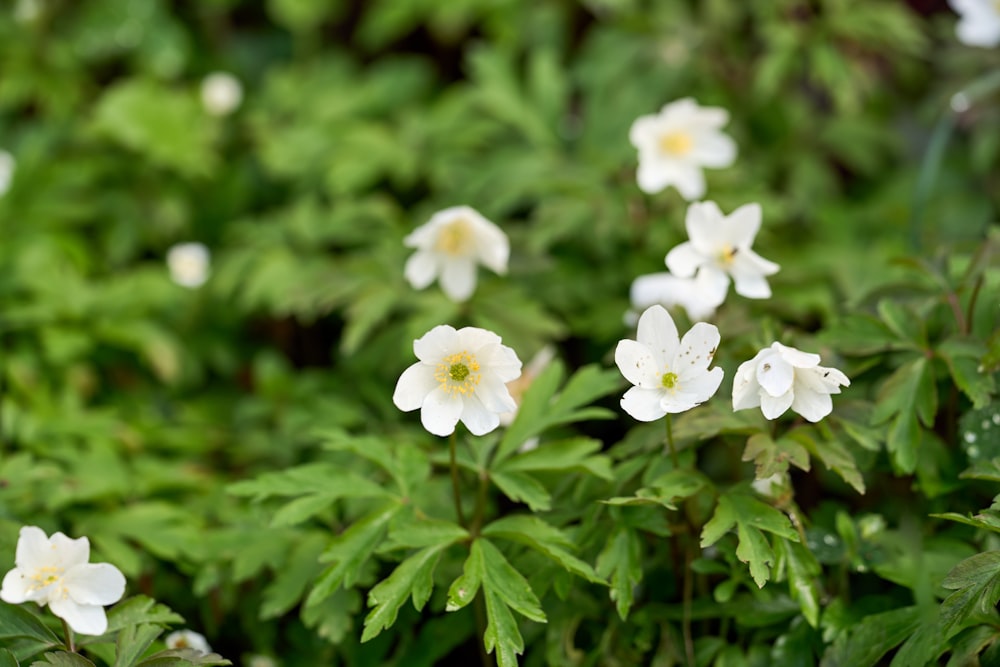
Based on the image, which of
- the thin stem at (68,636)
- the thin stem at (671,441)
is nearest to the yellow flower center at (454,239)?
the thin stem at (671,441)

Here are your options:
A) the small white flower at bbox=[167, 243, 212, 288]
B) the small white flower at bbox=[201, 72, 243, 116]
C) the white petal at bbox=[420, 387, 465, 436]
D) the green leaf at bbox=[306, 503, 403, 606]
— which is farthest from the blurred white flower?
the white petal at bbox=[420, 387, 465, 436]

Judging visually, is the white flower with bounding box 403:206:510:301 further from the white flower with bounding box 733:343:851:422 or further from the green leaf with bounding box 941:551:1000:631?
the green leaf with bounding box 941:551:1000:631

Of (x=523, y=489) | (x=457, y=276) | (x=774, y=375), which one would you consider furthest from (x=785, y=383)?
(x=457, y=276)

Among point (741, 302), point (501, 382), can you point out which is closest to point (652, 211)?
point (741, 302)

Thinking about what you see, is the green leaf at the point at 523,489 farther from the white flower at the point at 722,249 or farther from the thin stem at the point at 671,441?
the white flower at the point at 722,249

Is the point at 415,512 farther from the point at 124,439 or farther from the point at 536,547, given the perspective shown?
the point at 124,439

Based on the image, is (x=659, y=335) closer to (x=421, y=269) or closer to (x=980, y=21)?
(x=421, y=269)
